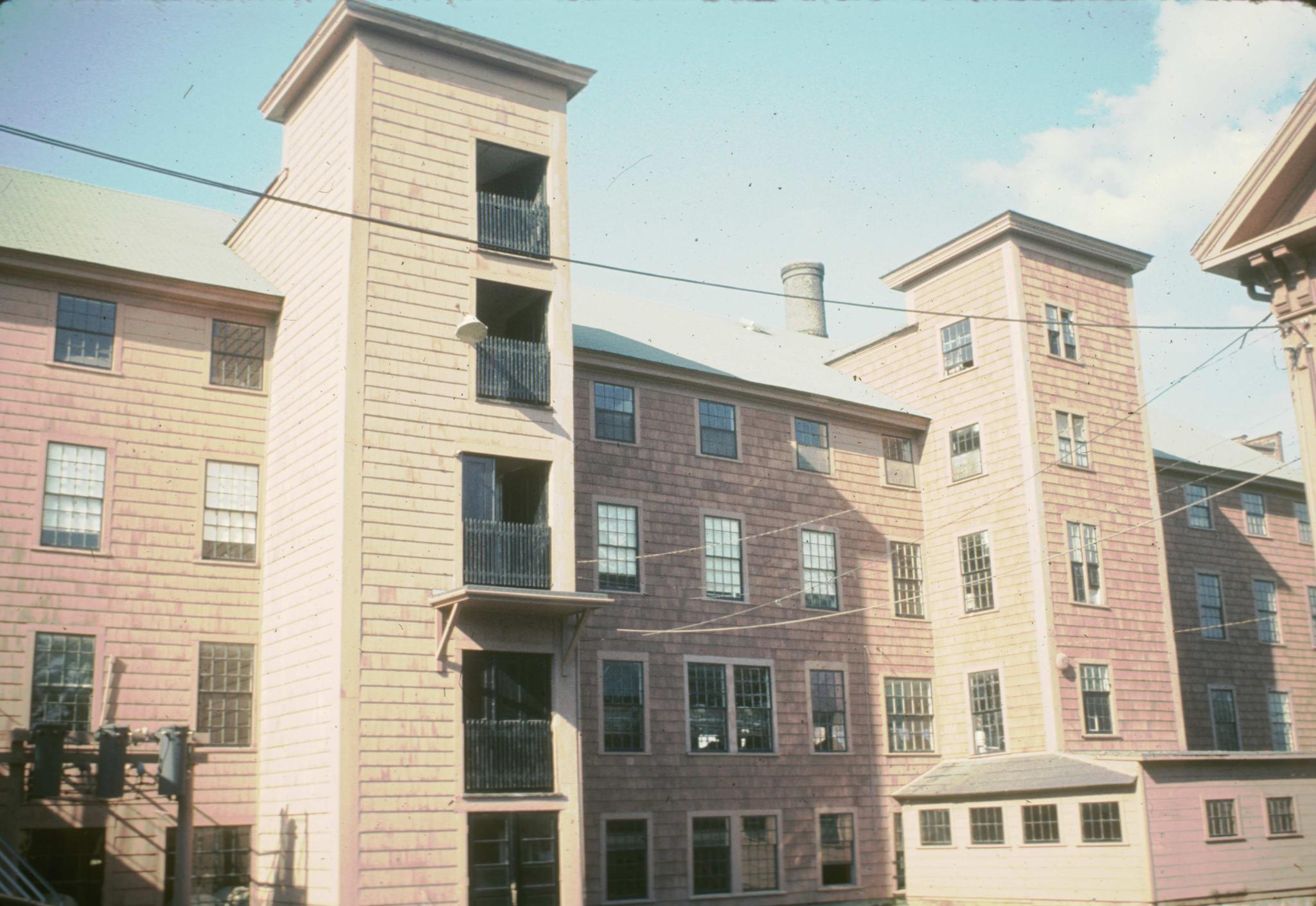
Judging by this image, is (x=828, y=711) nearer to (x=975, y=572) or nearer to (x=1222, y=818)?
(x=975, y=572)

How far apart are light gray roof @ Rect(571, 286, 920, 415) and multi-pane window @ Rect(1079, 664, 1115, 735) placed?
7993 mm

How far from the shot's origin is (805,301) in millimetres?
46094

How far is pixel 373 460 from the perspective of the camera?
2325 cm

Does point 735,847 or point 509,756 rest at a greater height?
point 509,756

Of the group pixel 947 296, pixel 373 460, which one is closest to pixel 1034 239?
pixel 947 296

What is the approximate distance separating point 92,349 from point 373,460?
230 inches

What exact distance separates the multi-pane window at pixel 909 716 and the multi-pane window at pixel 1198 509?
1124cm

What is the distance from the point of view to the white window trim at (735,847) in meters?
28.5

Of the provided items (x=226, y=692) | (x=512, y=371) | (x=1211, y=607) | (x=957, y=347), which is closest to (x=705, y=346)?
(x=957, y=347)

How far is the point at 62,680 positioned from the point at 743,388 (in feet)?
53.5

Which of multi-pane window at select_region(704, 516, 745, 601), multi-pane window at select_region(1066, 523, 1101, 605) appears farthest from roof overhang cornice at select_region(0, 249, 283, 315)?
multi-pane window at select_region(1066, 523, 1101, 605)

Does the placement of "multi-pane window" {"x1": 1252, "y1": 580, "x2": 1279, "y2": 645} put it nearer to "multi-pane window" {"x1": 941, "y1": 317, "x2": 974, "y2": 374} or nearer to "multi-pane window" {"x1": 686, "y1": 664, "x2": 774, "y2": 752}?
"multi-pane window" {"x1": 941, "y1": 317, "x2": 974, "y2": 374}

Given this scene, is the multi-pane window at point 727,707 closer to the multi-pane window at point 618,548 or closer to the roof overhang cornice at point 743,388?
the multi-pane window at point 618,548

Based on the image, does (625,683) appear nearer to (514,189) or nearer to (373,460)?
(373,460)
